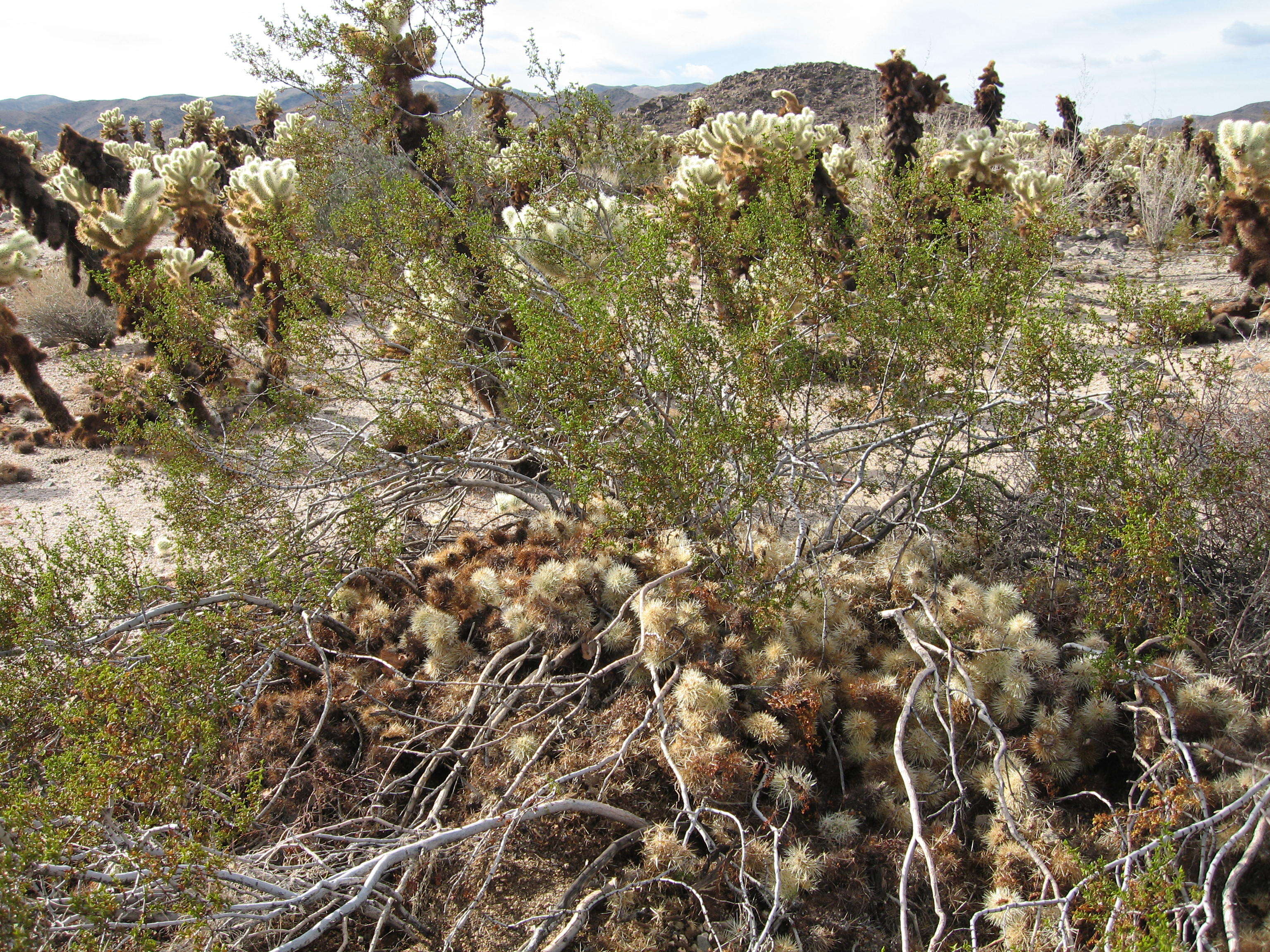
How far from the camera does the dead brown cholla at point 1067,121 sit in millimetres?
16812

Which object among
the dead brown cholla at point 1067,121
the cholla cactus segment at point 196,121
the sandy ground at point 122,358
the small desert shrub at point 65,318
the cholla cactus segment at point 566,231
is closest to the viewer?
the cholla cactus segment at point 566,231

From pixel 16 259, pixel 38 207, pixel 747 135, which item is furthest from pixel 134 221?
pixel 747 135

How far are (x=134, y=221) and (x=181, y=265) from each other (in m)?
1.21

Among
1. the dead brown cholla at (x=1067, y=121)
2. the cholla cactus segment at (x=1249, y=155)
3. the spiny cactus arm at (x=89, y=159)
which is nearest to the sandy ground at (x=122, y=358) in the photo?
the cholla cactus segment at (x=1249, y=155)

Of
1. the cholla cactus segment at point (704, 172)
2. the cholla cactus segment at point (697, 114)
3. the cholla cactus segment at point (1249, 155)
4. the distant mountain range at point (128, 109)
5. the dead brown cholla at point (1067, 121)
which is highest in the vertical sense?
the distant mountain range at point (128, 109)

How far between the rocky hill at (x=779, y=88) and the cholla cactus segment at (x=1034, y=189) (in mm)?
27017

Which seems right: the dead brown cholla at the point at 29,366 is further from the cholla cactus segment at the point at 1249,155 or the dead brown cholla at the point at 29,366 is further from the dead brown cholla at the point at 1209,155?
the dead brown cholla at the point at 1209,155

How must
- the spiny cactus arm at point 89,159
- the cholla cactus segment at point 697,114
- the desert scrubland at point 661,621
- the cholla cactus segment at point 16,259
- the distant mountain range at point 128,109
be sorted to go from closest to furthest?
the desert scrubland at point 661,621, the cholla cactus segment at point 16,259, the spiny cactus arm at point 89,159, the cholla cactus segment at point 697,114, the distant mountain range at point 128,109

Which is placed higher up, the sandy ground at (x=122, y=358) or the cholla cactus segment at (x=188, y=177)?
the cholla cactus segment at (x=188, y=177)

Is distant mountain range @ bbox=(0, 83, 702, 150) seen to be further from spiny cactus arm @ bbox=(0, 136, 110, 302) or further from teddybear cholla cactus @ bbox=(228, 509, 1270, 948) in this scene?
Answer: teddybear cholla cactus @ bbox=(228, 509, 1270, 948)

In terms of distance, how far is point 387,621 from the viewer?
13.0ft

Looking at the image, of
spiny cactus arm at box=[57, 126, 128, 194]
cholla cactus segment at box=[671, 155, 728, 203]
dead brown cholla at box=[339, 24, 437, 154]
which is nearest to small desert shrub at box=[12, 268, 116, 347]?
spiny cactus arm at box=[57, 126, 128, 194]

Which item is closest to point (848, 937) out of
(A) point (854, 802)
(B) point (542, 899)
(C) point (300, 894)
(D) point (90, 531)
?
(A) point (854, 802)

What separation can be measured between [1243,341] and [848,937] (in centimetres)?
841
